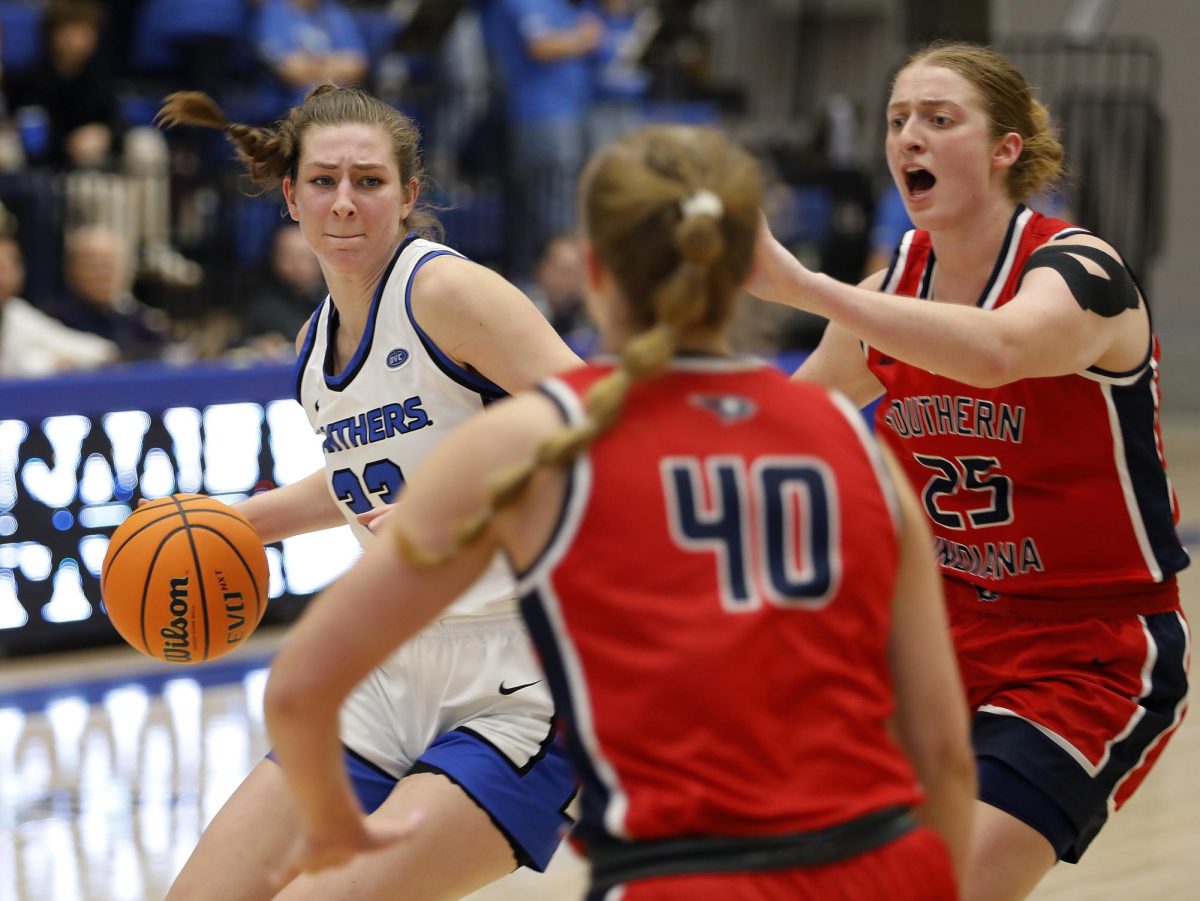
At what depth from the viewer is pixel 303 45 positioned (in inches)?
415

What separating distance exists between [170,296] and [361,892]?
291 inches

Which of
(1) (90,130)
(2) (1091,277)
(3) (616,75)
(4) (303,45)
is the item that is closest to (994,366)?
(2) (1091,277)

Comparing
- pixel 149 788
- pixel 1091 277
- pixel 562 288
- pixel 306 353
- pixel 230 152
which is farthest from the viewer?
pixel 230 152

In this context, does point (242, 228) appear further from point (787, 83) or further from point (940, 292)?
point (940, 292)

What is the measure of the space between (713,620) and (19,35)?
938cm

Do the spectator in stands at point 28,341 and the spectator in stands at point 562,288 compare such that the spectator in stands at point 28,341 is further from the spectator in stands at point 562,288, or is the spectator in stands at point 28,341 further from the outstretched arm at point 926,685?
the outstretched arm at point 926,685

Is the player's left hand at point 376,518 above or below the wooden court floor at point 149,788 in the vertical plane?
above

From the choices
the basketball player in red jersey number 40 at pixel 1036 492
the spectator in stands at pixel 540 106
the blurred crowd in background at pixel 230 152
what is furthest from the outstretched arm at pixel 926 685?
the spectator in stands at pixel 540 106

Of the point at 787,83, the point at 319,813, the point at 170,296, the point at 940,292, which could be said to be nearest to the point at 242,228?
the point at 170,296

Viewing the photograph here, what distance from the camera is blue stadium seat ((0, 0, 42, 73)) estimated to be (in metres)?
10.0

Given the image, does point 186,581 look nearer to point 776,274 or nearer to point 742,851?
point 776,274

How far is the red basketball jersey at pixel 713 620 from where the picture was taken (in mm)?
1767

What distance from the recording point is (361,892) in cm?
275

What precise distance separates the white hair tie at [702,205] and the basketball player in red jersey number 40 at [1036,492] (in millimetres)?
1200
